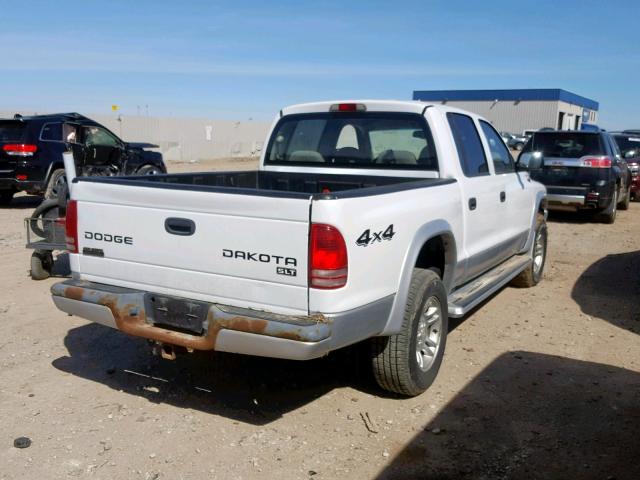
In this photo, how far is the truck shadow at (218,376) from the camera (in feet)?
13.9

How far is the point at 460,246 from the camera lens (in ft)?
15.8

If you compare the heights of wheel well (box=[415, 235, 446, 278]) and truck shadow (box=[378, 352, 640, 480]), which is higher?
wheel well (box=[415, 235, 446, 278])

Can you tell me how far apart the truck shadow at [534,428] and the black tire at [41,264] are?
514 cm

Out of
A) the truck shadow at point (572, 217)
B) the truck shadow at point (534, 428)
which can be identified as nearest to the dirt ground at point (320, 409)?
the truck shadow at point (534, 428)

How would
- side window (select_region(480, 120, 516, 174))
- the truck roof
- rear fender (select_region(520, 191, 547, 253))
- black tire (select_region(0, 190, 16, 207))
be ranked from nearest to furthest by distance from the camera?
the truck roof → side window (select_region(480, 120, 516, 174)) → rear fender (select_region(520, 191, 547, 253)) → black tire (select_region(0, 190, 16, 207))

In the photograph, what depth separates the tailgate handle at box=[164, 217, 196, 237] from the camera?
3611mm

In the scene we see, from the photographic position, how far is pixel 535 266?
292 inches

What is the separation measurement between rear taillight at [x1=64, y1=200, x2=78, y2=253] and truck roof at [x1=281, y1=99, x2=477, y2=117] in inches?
91.4

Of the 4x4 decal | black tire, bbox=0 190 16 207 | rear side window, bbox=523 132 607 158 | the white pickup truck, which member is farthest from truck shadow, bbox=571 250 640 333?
black tire, bbox=0 190 16 207

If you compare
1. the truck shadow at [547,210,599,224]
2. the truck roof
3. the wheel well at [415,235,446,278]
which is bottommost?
the truck shadow at [547,210,599,224]

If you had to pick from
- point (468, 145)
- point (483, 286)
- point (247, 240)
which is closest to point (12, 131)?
point (468, 145)

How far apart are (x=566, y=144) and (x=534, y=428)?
30.6 ft

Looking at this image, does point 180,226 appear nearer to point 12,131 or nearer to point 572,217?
point 12,131

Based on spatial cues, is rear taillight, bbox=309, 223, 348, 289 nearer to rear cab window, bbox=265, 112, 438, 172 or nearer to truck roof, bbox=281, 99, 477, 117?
rear cab window, bbox=265, 112, 438, 172
